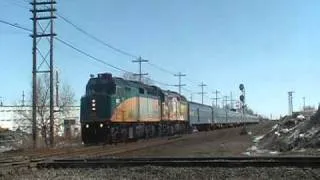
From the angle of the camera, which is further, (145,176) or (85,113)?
(85,113)

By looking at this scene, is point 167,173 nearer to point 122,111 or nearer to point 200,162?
point 200,162

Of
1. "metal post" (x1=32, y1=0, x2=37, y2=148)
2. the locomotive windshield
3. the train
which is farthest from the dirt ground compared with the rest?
"metal post" (x1=32, y1=0, x2=37, y2=148)

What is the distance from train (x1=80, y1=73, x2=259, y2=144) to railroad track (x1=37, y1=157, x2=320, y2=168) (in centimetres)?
1657

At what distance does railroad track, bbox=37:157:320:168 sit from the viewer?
1686 centimetres

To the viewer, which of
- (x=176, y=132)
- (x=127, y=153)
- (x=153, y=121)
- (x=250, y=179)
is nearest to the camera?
(x=250, y=179)

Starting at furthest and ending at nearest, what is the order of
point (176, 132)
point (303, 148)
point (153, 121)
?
point (176, 132) < point (153, 121) < point (303, 148)

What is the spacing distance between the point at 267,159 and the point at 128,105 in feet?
73.6

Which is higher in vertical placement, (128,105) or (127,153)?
(128,105)

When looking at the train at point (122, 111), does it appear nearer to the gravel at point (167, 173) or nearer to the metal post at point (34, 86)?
the metal post at point (34, 86)

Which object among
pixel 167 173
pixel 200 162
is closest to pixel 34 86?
pixel 200 162

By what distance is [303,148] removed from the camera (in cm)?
2567

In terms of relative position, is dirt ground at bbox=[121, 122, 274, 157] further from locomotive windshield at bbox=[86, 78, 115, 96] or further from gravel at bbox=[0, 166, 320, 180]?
gravel at bbox=[0, 166, 320, 180]

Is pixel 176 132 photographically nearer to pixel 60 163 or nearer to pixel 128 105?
pixel 128 105

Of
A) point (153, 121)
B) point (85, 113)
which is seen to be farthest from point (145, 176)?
point (153, 121)
